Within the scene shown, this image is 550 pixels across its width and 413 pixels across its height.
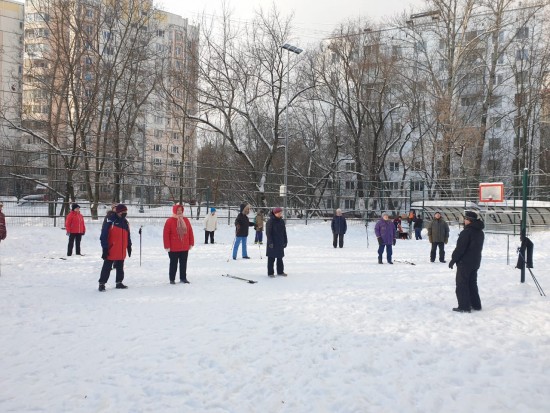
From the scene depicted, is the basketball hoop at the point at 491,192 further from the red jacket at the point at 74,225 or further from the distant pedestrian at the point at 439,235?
the red jacket at the point at 74,225

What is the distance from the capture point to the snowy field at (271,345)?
4.56 m

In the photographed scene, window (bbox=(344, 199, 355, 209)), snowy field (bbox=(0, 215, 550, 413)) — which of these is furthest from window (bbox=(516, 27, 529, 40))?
snowy field (bbox=(0, 215, 550, 413))

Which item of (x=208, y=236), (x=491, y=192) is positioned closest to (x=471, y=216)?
(x=491, y=192)

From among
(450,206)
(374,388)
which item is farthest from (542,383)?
(450,206)

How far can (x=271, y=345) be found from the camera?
→ 6121mm

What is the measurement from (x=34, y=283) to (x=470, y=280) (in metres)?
9.08

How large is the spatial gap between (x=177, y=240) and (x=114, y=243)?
139cm

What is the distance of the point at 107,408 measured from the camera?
426 cm

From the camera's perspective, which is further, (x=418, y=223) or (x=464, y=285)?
(x=418, y=223)

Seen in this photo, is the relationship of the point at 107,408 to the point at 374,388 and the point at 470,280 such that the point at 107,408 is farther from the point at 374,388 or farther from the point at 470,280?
the point at 470,280

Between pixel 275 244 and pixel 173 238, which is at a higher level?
pixel 173 238

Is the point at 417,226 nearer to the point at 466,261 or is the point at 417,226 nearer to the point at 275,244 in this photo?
the point at 275,244

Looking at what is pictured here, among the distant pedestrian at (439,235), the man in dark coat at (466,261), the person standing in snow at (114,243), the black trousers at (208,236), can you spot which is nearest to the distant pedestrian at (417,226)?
the distant pedestrian at (439,235)

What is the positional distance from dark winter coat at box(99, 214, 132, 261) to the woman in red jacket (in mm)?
947
